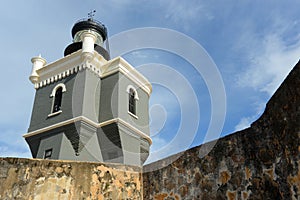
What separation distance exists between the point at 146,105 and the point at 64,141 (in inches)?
178

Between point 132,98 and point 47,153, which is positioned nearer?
point 47,153

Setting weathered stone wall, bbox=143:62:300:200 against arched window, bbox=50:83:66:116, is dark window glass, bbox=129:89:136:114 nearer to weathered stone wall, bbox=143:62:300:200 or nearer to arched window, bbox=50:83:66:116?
arched window, bbox=50:83:66:116

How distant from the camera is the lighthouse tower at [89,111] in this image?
12039 mm

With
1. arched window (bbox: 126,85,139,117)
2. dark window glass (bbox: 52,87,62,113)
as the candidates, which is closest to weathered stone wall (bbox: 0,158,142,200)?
arched window (bbox: 126,85,139,117)

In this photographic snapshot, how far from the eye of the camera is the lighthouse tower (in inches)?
474

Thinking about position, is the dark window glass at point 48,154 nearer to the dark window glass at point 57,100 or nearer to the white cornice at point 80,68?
the dark window glass at point 57,100

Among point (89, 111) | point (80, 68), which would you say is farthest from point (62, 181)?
point (80, 68)

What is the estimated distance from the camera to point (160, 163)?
4480 mm

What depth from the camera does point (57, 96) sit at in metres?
13.8

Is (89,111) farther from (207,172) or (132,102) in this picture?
(207,172)

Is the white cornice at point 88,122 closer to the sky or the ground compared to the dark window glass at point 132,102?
closer to the ground

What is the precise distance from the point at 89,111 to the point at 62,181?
Answer: 858cm

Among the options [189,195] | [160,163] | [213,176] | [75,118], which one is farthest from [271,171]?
[75,118]

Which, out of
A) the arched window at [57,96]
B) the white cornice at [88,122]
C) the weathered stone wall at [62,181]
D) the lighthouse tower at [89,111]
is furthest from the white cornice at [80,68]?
the weathered stone wall at [62,181]
